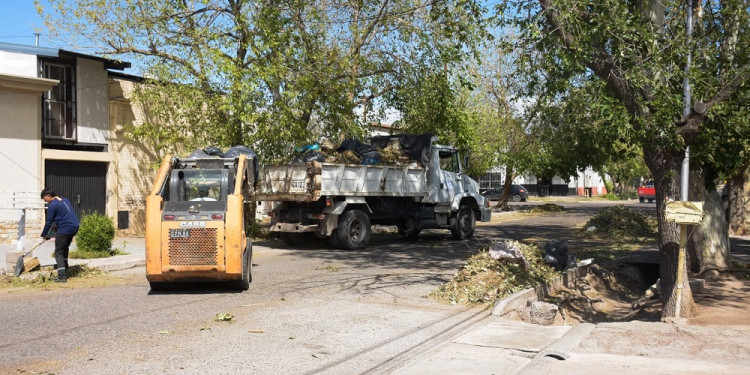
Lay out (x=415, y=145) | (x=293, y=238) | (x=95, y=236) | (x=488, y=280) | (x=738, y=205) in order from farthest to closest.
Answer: (x=738, y=205) → (x=415, y=145) → (x=293, y=238) → (x=95, y=236) → (x=488, y=280)

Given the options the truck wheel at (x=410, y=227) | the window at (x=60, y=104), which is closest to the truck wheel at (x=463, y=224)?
the truck wheel at (x=410, y=227)

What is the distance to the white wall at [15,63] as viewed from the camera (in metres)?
18.5

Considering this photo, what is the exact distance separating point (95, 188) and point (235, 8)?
7.17 metres

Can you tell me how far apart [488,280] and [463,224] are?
31.7 ft

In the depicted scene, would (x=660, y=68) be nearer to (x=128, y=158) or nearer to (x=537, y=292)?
(x=537, y=292)

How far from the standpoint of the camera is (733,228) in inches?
877

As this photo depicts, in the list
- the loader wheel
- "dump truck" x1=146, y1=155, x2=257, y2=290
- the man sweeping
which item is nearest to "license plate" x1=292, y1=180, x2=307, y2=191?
the loader wheel

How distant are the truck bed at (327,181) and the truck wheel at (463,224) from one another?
2484 millimetres

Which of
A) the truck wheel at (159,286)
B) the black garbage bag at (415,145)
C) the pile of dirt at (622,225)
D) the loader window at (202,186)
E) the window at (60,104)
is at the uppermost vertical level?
the window at (60,104)

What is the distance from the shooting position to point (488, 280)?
10.9 metres

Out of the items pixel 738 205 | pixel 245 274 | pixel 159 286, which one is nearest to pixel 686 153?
pixel 245 274

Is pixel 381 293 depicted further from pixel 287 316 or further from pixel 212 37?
pixel 212 37

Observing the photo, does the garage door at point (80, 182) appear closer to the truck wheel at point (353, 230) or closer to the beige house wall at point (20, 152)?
the beige house wall at point (20, 152)

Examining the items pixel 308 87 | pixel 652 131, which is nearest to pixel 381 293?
pixel 652 131
